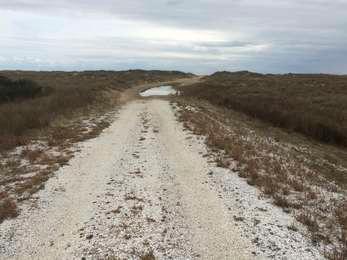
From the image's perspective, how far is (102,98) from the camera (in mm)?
37188

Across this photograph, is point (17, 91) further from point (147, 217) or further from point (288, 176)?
point (147, 217)

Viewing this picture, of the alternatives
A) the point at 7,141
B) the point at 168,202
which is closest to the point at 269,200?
the point at 168,202

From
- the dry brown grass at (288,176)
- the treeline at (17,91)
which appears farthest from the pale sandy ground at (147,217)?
the treeline at (17,91)

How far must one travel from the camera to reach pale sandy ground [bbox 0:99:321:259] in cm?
768

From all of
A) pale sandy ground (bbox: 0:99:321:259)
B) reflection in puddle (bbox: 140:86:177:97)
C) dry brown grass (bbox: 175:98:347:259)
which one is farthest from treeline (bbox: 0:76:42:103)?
pale sandy ground (bbox: 0:99:321:259)

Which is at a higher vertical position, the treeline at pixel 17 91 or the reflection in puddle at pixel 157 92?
the treeline at pixel 17 91

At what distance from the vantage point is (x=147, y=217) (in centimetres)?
921

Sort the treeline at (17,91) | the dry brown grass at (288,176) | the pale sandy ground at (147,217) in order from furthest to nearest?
the treeline at (17,91)
the dry brown grass at (288,176)
the pale sandy ground at (147,217)

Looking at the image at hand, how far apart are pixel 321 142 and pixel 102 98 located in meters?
19.9

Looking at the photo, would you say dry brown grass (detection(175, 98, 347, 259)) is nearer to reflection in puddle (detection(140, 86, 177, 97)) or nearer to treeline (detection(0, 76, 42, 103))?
treeline (detection(0, 76, 42, 103))

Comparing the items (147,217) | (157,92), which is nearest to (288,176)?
(147,217)

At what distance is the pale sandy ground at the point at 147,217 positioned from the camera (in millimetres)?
7684

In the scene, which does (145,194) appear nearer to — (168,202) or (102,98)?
(168,202)

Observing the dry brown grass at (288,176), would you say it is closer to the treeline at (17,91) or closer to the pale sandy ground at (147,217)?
the pale sandy ground at (147,217)
